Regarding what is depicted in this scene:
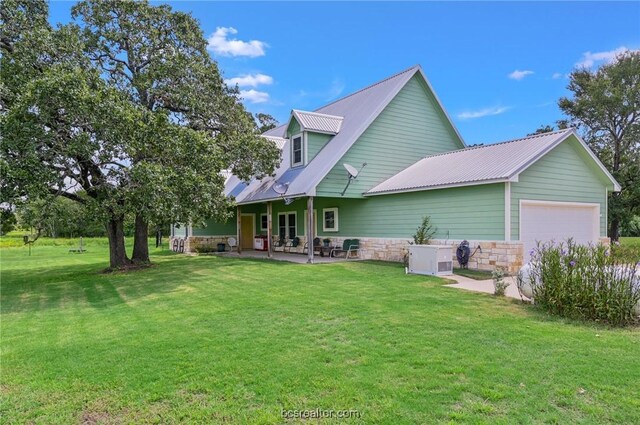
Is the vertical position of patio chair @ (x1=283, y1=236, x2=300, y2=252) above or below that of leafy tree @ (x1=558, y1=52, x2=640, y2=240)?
below

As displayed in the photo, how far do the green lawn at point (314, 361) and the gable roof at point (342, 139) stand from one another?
7987 millimetres

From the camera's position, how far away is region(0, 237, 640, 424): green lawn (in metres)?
3.48

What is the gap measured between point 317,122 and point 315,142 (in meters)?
0.88

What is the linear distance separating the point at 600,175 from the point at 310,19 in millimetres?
11486

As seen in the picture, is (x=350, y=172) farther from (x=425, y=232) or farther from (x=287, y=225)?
(x=287, y=225)

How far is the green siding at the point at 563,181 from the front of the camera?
11.9m

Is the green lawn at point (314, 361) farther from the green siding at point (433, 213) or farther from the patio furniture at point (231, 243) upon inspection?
the patio furniture at point (231, 243)

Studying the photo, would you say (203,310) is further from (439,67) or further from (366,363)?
(439,67)

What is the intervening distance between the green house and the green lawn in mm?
4629

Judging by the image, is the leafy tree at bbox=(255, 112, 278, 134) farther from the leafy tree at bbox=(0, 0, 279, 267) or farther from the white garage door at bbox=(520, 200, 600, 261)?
the white garage door at bbox=(520, 200, 600, 261)

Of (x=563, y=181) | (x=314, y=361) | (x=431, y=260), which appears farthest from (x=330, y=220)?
(x=314, y=361)

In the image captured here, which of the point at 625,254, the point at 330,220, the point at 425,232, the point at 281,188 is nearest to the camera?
the point at 625,254

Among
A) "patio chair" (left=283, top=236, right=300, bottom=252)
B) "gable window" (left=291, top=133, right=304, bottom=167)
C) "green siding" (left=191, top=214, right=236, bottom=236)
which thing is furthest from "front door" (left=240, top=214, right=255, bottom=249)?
"gable window" (left=291, top=133, right=304, bottom=167)

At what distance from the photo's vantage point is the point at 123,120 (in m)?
10.7
